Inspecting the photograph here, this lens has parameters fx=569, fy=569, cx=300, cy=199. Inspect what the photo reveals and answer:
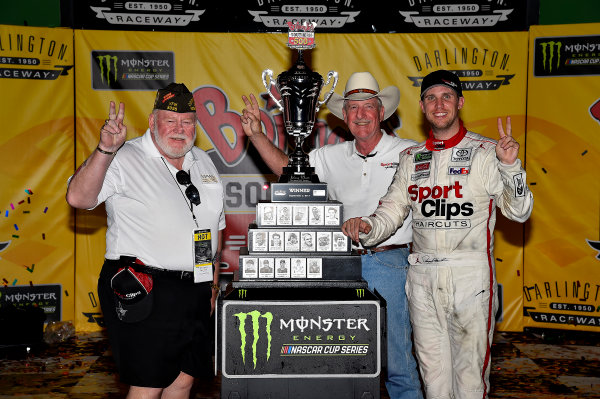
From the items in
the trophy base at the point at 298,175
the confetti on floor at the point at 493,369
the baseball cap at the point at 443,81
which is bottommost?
the confetti on floor at the point at 493,369

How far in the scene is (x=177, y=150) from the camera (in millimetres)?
2730

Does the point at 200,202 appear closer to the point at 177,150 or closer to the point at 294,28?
the point at 177,150

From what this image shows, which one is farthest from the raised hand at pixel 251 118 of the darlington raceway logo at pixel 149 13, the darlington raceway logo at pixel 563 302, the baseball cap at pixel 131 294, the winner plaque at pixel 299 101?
the darlington raceway logo at pixel 563 302

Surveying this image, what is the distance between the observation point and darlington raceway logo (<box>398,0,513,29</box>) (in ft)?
17.3

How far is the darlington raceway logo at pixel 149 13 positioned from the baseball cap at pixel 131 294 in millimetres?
3415

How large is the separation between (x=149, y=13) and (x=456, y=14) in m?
2.87

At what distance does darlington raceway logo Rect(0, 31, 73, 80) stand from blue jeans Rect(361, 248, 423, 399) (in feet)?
11.8

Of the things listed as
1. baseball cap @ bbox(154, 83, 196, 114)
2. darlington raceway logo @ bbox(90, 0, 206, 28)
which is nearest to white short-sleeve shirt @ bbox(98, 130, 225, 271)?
baseball cap @ bbox(154, 83, 196, 114)

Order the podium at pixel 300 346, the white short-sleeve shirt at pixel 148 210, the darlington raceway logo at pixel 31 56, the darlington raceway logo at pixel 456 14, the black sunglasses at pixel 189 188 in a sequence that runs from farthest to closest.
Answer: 1. the darlington raceway logo at pixel 456 14
2. the darlington raceway logo at pixel 31 56
3. the black sunglasses at pixel 189 188
4. the white short-sleeve shirt at pixel 148 210
5. the podium at pixel 300 346

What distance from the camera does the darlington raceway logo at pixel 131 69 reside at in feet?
17.1

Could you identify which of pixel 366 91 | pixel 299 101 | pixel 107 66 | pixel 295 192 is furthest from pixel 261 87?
pixel 295 192

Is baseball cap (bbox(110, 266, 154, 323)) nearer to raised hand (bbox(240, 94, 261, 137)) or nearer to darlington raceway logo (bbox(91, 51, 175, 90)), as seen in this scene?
raised hand (bbox(240, 94, 261, 137))

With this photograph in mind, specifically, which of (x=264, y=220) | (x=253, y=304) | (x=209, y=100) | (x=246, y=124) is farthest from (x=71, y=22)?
(x=253, y=304)

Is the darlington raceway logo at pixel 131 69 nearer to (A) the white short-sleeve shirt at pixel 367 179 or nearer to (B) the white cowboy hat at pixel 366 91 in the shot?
(B) the white cowboy hat at pixel 366 91
